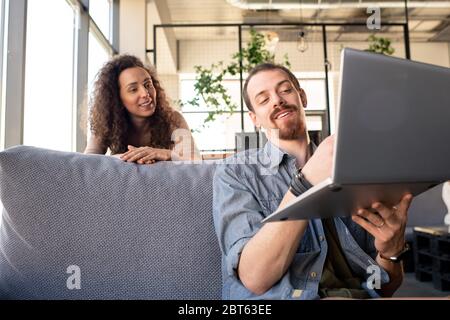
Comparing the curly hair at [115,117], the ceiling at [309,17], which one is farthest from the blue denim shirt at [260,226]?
the ceiling at [309,17]

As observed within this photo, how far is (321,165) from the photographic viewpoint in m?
0.58

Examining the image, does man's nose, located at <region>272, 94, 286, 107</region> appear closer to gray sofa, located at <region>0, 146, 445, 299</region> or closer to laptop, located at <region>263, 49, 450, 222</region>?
gray sofa, located at <region>0, 146, 445, 299</region>

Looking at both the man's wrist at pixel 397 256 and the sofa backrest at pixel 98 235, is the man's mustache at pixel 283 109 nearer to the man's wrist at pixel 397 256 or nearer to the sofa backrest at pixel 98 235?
the sofa backrest at pixel 98 235

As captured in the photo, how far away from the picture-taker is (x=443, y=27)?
6.38 m

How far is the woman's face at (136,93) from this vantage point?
1.49m

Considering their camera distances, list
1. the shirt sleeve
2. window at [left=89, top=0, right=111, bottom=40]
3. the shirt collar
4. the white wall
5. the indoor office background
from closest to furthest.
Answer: the shirt sleeve
the shirt collar
the indoor office background
window at [left=89, top=0, right=111, bottom=40]
the white wall

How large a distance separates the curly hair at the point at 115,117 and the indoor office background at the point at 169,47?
117 millimetres

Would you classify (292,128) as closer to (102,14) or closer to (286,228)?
(286,228)

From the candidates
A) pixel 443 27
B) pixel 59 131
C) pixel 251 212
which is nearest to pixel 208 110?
pixel 59 131

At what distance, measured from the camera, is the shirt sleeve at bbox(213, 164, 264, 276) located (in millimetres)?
697

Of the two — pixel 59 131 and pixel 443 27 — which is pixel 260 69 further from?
pixel 443 27

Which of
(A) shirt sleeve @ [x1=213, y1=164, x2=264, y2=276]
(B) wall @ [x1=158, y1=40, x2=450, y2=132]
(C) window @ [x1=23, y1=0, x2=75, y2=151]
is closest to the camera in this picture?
(A) shirt sleeve @ [x1=213, y1=164, x2=264, y2=276]

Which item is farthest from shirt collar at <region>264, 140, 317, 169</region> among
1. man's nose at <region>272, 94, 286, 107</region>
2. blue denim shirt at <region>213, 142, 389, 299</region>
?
man's nose at <region>272, 94, 286, 107</region>

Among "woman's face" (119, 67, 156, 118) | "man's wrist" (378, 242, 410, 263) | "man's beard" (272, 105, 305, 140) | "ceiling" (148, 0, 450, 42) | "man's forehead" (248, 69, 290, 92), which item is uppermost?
"ceiling" (148, 0, 450, 42)
